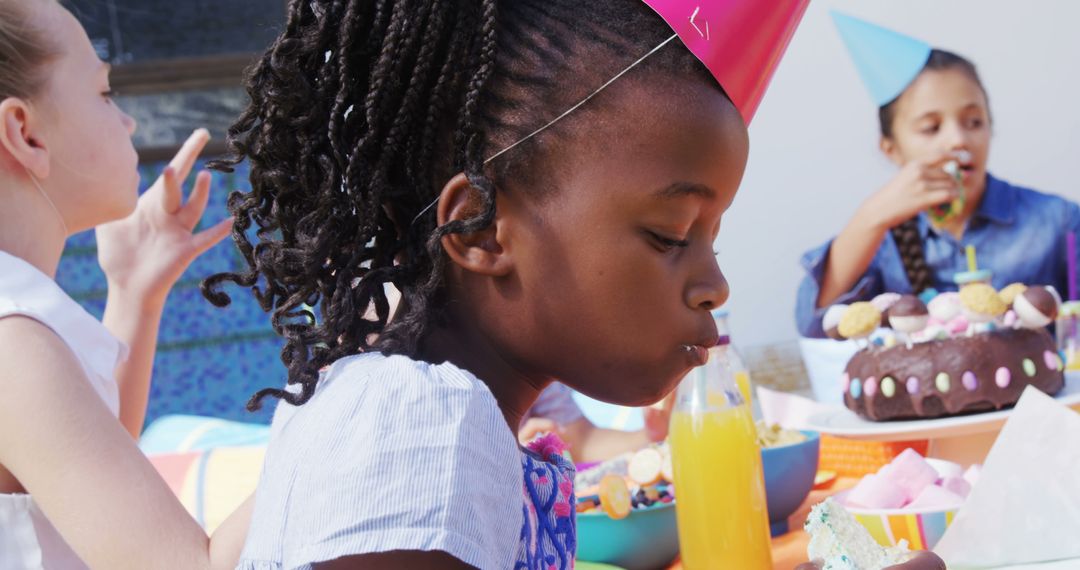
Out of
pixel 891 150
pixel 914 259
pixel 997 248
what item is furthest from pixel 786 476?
pixel 891 150

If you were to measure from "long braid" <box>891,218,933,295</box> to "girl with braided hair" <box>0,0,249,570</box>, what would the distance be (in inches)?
77.2

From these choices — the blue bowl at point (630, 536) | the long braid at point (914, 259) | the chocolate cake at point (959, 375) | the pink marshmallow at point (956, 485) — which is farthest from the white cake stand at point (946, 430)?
the long braid at point (914, 259)

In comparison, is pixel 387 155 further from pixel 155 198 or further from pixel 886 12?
pixel 886 12

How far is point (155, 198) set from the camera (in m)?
1.62

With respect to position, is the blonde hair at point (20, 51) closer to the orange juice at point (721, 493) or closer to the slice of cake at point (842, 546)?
the orange juice at point (721, 493)

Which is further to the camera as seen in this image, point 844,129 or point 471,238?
point 844,129

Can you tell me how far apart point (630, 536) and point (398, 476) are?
24.9 inches

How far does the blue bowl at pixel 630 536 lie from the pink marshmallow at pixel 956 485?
11.5 inches

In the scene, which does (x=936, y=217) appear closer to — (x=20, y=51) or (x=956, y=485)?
(x=956, y=485)

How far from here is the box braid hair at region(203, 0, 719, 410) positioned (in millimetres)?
724

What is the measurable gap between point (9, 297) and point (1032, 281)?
2.55 m

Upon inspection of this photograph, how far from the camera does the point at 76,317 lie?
1083 mm

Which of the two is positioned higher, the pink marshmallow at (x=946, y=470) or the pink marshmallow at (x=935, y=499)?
the pink marshmallow at (x=935, y=499)

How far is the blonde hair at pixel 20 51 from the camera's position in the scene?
3.89 ft
